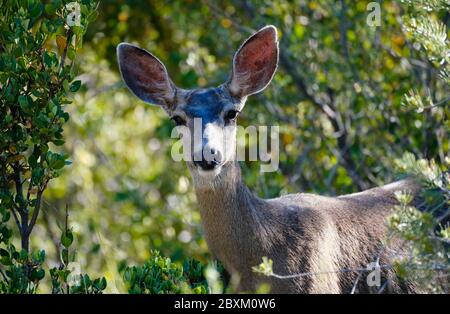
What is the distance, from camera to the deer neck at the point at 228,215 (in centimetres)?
619

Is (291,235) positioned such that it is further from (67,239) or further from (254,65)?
(67,239)

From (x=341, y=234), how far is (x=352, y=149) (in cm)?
246

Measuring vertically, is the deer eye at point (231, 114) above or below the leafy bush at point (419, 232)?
above

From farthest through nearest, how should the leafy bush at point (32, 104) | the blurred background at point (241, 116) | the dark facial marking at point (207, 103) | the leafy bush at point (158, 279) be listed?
the blurred background at point (241, 116) → the dark facial marking at point (207, 103) → the leafy bush at point (32, 104) → the leafy bush at point (158, 279)

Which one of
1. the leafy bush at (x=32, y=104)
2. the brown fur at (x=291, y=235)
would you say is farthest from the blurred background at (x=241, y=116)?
the leafy bush at (x=32, y=104)

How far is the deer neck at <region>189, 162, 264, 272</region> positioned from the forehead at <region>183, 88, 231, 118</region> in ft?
1.20

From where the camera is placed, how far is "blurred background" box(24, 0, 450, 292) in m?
8.72

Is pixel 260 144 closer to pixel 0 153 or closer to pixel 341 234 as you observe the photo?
pixel 341 234

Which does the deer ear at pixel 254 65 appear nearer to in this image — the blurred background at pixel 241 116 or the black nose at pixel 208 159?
the black nose at pixel 208 159

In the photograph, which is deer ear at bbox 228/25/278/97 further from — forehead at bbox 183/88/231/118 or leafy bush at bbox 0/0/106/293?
leafy bush at bbox 0/0/106/293

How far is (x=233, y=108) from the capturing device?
656cm

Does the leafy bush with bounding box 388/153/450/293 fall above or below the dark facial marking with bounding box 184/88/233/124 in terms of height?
below

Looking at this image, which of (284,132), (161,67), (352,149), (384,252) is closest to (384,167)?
(352,149)

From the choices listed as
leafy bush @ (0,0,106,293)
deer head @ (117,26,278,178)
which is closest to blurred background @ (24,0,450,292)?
deer head @ (117,26,278,178)
